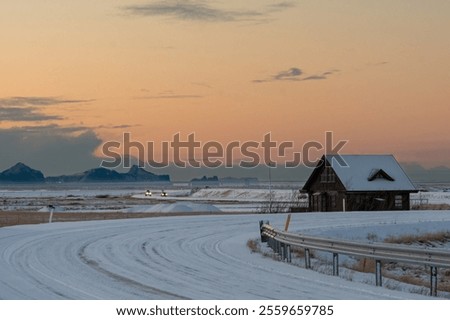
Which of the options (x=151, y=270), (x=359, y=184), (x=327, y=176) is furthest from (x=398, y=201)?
(x=151, y=270)

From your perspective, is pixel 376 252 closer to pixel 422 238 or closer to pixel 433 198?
pixel 422 238

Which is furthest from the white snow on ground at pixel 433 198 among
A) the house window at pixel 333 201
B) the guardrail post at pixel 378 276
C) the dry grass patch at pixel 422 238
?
the guardrail post at pixel 378 276

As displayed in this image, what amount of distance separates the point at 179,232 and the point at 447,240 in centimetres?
1490

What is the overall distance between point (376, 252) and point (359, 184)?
51.5 meters

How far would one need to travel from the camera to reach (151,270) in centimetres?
2016

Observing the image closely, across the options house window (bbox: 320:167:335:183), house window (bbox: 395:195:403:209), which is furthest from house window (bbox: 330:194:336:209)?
house window (bbox: 395:195:403:209)

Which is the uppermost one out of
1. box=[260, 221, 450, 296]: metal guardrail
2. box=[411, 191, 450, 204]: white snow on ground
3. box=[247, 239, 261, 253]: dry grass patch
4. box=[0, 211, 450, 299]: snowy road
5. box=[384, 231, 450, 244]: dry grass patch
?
box=[260, 221, 450, 296]: metal guardrail

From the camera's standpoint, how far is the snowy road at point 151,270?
52.2ft

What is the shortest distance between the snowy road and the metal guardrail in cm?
73

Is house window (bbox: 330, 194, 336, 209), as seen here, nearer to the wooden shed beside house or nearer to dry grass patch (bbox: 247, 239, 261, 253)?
the wooden shed beside house

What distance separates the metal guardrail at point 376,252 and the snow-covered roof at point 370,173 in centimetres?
4541

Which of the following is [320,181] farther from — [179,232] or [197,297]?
[197,297]

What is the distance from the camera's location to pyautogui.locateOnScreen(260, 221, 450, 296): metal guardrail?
17.4 metres
